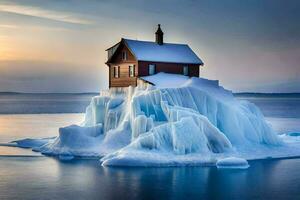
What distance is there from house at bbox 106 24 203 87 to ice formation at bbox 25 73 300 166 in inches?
63.1

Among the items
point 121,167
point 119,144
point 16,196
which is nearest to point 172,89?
point 119,144

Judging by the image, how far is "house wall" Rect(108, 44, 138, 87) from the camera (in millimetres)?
54778

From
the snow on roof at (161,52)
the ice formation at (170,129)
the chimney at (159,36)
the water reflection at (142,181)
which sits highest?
the chimney at (159,36)

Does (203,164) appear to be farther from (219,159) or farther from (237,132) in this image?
(237,132)

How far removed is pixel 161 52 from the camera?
57.1m

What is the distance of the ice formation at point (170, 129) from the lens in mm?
43219

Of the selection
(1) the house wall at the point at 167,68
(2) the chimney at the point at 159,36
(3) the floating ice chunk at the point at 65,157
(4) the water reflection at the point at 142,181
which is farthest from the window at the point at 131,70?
(4) the water reflection at the point at 142,181

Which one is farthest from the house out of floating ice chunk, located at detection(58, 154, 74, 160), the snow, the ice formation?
floating ice chunk, located at detection(58, 154, 74, 160)

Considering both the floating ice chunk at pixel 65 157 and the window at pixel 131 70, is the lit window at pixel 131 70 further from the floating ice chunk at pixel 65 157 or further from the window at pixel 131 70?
the floating ice chunk at pixel 65 157

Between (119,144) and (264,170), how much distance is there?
1484 cm

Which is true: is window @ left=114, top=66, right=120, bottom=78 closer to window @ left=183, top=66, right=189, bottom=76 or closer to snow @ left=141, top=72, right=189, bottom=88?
snow @ left=141, top=72, right=189, bottom=88

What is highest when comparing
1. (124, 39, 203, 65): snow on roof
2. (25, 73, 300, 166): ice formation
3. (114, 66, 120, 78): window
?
(124, 39, 203, 65): snow on roof

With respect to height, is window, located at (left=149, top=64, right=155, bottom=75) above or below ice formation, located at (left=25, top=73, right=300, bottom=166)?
above

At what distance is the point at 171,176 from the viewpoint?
120 feet
